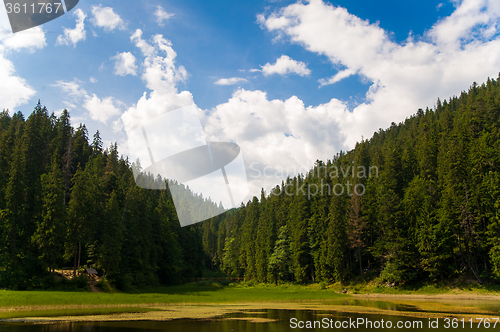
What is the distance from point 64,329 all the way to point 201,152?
1118cm

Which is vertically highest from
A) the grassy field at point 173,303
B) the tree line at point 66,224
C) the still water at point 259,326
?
the tree line at point 66,224

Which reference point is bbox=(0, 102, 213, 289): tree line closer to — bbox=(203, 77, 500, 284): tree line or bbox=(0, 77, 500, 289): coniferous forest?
bbox=(0, 77, 500, 289): coniferous forest

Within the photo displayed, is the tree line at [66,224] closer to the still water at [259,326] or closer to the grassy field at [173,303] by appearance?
the grassy field at [173,303]

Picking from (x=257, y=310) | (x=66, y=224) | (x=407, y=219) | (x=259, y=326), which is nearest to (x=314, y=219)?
(x=407, y=219)

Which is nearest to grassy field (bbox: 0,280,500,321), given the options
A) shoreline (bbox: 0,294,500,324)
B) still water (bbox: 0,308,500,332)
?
shoreline (bbox: 0,294,500,324)

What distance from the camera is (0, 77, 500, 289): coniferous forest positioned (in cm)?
4478

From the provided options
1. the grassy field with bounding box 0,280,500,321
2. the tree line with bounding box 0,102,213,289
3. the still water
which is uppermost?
the tree line with bounding box 0,102,213,289

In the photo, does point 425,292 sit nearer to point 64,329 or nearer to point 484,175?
point 484,175

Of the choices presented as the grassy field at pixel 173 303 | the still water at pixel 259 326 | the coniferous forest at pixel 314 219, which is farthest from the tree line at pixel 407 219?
A: the still water at pixel 259 326

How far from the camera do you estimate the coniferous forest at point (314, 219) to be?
44781 mm

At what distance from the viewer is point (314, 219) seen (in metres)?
69.2

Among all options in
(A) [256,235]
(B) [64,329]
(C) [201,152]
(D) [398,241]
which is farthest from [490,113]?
(B) [64,329]

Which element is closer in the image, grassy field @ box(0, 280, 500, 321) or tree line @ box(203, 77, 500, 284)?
grassy field @ box(0, 280, 500, 321)

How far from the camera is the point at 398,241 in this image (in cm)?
5478
